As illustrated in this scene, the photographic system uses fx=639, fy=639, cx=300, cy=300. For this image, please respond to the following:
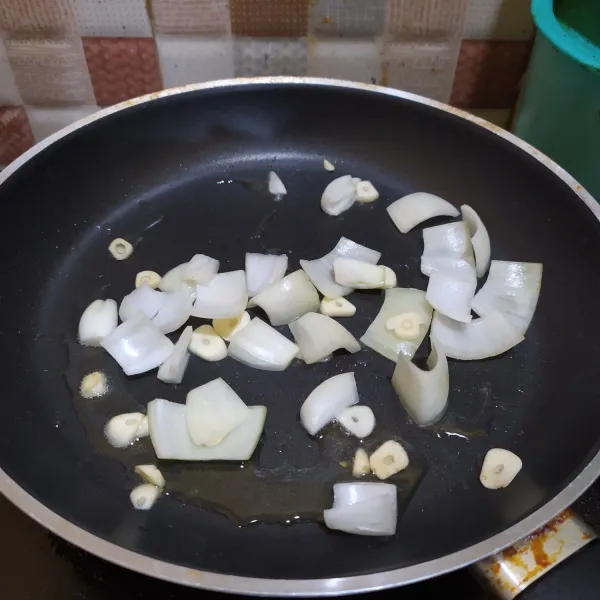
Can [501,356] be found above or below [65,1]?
below

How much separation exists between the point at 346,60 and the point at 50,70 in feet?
1.29

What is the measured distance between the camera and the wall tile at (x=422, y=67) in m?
0.83

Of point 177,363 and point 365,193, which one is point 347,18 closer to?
point 365,193

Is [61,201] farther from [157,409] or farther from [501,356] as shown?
[501,356]

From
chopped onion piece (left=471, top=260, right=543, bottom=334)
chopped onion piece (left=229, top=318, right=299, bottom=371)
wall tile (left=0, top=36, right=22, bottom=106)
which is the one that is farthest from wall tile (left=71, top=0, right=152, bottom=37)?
chopped onion piece (left=471, top=260, right=543, bottom=334)

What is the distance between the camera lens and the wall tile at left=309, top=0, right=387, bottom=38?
784mm

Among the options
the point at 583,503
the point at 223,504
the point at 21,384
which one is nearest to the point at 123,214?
the point at 21,384

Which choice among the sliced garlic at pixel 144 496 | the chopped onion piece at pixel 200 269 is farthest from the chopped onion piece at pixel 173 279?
the sliced garlic at pixel 144 496

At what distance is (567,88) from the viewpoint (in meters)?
0.71

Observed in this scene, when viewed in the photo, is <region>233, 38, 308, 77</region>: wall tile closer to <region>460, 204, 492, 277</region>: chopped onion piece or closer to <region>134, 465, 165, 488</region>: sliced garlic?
<region>460, 204, 492, 277</region>: chopped onion piece

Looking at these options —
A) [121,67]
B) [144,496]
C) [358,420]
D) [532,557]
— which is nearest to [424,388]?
[358,420]

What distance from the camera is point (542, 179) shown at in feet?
2.40

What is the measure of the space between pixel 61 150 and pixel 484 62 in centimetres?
55

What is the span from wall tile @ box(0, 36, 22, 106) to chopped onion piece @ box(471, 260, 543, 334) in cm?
67
